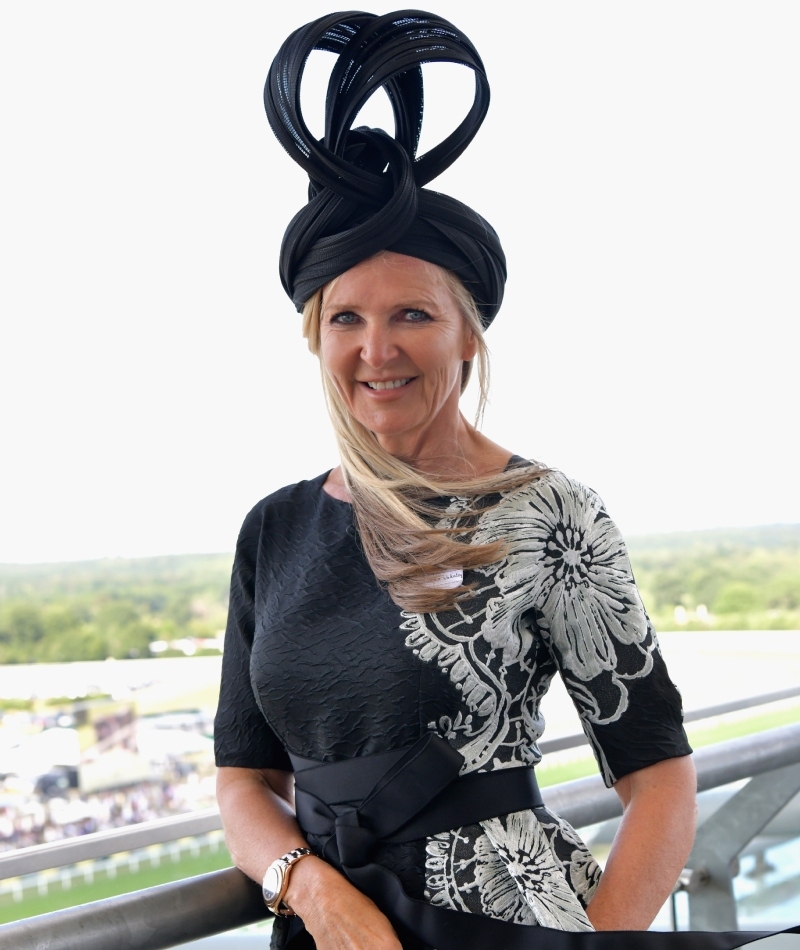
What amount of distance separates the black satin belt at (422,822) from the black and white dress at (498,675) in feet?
0.06

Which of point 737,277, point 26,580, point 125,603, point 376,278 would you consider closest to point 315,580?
point 376,278

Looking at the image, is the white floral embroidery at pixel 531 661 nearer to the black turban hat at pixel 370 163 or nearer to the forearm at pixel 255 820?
the forearm at pixel 255 820

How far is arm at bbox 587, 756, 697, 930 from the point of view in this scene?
1.16m

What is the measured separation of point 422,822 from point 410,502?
422 mm

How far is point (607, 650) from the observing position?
123 cm

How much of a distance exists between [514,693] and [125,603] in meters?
22.3

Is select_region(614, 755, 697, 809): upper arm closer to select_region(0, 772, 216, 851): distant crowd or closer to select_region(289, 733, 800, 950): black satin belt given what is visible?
select_region(289, 733, 800, 950): black satin belt

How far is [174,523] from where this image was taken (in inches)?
692

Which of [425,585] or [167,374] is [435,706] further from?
[167,374]

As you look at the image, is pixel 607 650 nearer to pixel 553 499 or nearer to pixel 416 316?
pixel 553 499

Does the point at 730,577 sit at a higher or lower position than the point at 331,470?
lower

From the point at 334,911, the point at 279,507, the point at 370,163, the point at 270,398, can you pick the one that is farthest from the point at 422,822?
the point at 270,398

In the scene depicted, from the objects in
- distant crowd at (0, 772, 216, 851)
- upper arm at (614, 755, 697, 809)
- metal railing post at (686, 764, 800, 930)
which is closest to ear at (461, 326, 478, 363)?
upper arm at (614, 755, 697, 809)

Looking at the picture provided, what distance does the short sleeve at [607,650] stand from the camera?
1.23 meters
